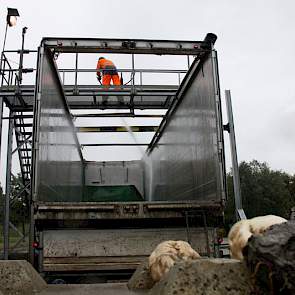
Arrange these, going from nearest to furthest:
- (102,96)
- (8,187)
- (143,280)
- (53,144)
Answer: (143,280), (53,144), (8,187), (102,96)

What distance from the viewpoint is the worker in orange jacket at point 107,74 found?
1088 cm

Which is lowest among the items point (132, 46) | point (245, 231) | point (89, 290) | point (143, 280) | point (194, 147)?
point (89, 290)

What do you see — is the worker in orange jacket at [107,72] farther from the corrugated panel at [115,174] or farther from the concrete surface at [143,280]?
the concrete surface at [143,280]

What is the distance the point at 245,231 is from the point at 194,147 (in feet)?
14.1

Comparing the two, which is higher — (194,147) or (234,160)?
(194,147)

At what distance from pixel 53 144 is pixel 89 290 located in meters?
3.64

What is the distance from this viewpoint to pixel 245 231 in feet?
10.6

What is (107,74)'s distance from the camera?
11.0 metres

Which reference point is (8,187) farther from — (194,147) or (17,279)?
(17,279)

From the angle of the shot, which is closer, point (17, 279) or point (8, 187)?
point (17, 279)

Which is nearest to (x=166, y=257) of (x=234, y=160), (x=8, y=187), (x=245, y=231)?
(x=245, y=231)

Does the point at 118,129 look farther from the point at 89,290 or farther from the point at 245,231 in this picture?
the point at 245,231

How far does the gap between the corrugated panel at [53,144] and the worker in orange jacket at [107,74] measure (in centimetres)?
150

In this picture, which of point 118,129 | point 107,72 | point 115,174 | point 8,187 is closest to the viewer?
point 8,187
